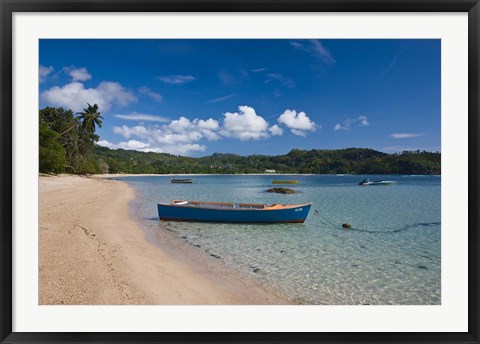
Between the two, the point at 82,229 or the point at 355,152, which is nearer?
the point at 82,229

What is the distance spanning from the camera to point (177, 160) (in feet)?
316

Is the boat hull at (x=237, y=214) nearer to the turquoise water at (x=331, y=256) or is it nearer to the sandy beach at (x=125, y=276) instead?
the turquoise water at (x=331, y=256)

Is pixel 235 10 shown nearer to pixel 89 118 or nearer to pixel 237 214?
pixel 237 214

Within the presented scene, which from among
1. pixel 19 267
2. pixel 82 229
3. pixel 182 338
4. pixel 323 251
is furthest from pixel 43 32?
pixel 323 251

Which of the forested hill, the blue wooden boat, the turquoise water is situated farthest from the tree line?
the blue wooden boat

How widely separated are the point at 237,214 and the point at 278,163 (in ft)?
213

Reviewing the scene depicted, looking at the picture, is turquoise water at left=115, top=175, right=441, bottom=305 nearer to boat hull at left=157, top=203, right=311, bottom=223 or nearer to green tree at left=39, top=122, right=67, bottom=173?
boat hull at left=157, top=203, right=311, bottom=223

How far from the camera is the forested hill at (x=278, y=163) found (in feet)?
122

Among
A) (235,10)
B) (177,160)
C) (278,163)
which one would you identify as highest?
(177,160)

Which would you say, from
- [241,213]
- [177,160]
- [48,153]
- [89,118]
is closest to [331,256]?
[241,213]

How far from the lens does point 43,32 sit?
2652 millimetres

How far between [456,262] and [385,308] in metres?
0.84

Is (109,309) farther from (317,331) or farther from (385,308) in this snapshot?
(385,308)

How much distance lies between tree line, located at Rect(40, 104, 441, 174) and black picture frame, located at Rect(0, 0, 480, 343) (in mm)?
814
